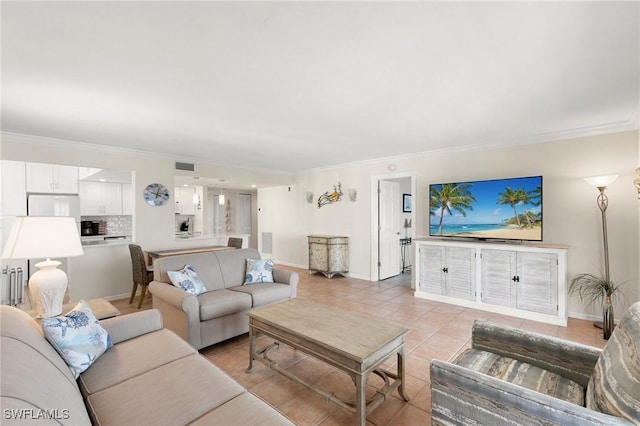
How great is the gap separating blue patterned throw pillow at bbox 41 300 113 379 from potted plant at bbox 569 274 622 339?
15.4 ft

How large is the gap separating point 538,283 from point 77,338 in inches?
180

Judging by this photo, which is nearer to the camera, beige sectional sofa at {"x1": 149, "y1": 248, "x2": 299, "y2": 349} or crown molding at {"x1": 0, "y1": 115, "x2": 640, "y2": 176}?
beige sectional sofa at {"x1": 149, "y1": 248, "x2": 299, "y2": 349}

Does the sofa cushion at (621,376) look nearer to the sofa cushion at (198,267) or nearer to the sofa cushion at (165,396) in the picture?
the sofa cushion at (165,396)

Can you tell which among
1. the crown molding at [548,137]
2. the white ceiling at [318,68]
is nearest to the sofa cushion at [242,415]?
the white ceiling at [318,68]

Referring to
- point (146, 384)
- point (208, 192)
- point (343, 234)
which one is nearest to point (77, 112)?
point (146, 384)

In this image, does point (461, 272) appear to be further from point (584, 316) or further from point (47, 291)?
point (47, 291)

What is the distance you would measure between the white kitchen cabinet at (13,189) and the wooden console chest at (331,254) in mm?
4664

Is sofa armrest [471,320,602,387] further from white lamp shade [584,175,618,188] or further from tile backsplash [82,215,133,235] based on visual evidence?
tile backsplash [82,215,133,235]

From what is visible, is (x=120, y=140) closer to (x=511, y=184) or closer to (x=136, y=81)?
(x=136, y=81)

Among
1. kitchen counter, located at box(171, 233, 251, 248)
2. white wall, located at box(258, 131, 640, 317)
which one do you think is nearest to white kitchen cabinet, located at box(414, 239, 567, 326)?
white wall, located at box(258, 131, 640, 317)

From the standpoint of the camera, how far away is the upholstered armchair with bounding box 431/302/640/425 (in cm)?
114

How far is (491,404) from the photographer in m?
1.31

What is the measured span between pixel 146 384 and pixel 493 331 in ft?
6.83

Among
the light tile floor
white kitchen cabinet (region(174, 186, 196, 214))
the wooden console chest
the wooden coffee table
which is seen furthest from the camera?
white kitchen cabinet (region(174, 186, 196, 214))
